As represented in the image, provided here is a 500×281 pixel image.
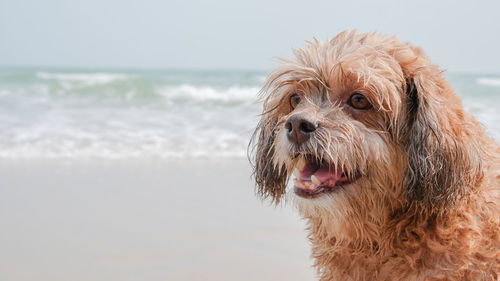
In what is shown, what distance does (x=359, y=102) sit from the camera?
2.75 m

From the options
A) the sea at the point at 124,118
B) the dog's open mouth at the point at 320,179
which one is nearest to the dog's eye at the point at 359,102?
the dog's open mouth at the point at 320,179

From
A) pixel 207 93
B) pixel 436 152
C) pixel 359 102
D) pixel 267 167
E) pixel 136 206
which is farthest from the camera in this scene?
pixel 207 93

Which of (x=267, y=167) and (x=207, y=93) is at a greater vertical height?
(x=267, y=167)

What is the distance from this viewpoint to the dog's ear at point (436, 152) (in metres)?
2.62

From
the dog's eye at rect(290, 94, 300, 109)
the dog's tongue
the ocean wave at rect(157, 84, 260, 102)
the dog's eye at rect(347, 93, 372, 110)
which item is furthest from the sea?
the dog's eye at rect(347, 93, 372, 110)

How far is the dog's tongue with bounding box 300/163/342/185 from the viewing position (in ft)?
9.07

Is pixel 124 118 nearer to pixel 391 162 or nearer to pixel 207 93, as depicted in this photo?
pixel 207 93

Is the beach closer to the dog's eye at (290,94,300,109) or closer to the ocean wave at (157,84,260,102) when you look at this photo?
the dog's eye at (290,94,300,109)

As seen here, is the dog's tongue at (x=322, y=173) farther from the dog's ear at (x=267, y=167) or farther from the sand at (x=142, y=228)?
the sand at (x=142, y=228)

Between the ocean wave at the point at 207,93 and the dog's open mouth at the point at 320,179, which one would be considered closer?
the dog's open mouth at the point at 320,179

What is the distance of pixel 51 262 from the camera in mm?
4809

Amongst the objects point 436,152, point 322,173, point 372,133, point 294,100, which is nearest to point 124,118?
point 294,100

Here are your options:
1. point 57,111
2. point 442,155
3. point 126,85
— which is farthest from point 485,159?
point 126,85

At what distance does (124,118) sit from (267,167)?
10.3 metres
